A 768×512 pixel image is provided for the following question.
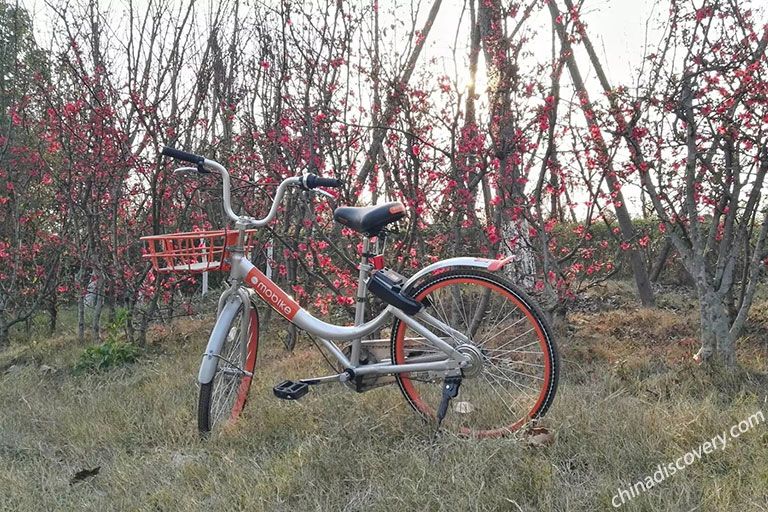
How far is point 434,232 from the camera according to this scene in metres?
3.90

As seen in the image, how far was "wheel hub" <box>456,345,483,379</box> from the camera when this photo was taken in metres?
2.22

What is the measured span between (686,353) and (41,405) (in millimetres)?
3598

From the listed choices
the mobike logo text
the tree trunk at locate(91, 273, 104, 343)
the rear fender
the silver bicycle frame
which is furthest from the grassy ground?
the tree trunk at locate(91, 273, 104, 343)

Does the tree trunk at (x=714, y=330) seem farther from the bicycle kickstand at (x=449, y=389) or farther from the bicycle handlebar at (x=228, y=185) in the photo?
the bicycle handlebar at (x=228, y=185)

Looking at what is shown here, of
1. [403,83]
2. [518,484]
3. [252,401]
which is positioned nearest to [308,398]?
[252,401]

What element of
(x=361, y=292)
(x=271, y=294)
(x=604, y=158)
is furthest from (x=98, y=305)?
(x=604, y=158)

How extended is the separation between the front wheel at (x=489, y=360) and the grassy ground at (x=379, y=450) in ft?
0.40

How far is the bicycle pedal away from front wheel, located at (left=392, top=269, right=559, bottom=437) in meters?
0.41

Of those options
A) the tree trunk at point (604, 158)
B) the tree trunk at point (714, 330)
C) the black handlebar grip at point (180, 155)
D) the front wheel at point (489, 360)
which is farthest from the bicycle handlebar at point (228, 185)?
the tree trunk at point (714, 330)

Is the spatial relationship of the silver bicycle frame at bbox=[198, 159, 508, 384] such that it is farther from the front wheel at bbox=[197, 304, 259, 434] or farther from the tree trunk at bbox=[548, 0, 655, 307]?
the tree trunk at bbox=[548, 0, 655, 307]

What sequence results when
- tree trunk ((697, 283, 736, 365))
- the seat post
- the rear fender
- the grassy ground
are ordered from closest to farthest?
the grassy ground, the rear fender, the seat post, tree trunk ((697, 283, 736, 365))

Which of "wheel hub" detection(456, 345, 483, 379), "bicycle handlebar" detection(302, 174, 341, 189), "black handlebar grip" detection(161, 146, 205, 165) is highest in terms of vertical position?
"black handlebar grip" detection(161, 146, 205, 165)

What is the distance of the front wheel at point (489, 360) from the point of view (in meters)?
2.20

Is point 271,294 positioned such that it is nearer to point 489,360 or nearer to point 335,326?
point 335,326
